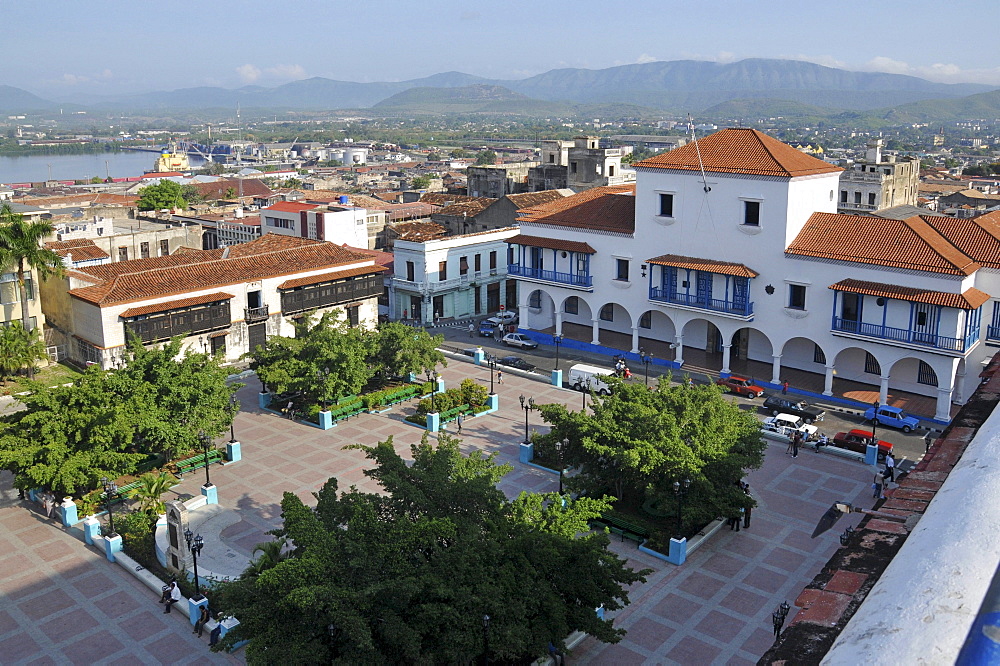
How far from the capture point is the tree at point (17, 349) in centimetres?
3909

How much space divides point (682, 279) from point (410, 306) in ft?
60.2

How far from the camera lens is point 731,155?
4081cm

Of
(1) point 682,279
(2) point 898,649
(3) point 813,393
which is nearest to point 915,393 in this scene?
(3) point 813,393

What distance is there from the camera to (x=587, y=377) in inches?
1547

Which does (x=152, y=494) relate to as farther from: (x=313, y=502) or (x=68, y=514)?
(x=313, y=502)

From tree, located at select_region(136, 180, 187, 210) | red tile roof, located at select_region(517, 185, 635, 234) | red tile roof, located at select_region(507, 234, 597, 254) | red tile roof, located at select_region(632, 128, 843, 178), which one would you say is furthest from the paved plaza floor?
tree, located at select_region(136, 180, 187, 210)

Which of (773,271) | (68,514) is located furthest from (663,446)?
(68,514)

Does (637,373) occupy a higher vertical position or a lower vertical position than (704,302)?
lower

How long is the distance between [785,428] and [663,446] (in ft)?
39.2

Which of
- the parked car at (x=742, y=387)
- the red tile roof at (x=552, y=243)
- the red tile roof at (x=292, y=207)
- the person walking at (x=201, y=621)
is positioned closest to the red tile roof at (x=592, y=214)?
the red tile roof at (x=552, y=243)

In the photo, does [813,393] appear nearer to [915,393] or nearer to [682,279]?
[915,393]

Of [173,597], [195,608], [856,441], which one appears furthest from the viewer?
[856,441]

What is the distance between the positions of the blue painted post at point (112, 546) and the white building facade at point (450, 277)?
28.6 metres

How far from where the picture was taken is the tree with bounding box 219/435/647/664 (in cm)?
1600
